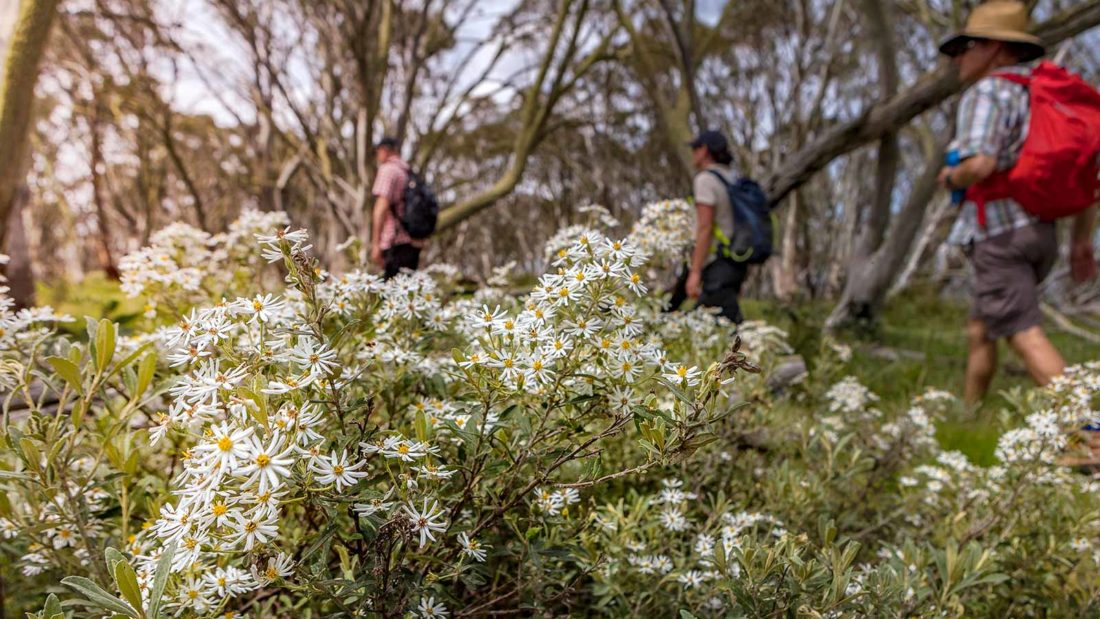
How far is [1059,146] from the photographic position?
2582mm

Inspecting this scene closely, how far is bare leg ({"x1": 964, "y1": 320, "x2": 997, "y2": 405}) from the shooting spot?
129 inches

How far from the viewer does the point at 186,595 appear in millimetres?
863

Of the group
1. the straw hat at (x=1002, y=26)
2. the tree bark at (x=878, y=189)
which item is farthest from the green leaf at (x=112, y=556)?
the tree bark at (x=878, y=189)

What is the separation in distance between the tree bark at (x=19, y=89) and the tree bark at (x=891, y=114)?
4.79 m

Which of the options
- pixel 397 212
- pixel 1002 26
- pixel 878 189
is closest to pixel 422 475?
pixel 1002 26

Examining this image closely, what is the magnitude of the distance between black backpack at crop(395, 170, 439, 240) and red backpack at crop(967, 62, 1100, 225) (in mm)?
3688

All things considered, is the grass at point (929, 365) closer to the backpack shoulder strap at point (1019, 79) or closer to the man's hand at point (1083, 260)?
the man's hand at point (1083, 260)

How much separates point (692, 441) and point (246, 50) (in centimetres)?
678

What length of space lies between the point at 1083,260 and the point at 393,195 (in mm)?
4379

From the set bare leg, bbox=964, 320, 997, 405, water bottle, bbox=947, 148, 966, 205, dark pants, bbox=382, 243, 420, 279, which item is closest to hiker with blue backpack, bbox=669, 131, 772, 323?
water bottle, bbox=947, 148, 966, 205

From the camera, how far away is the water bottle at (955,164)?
2881mm

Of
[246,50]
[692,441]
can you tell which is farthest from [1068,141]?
[246,50]

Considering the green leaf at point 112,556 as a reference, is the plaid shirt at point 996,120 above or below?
above

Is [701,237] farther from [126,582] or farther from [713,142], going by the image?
[126,582]
